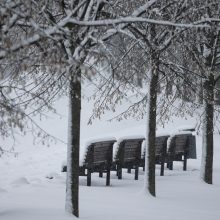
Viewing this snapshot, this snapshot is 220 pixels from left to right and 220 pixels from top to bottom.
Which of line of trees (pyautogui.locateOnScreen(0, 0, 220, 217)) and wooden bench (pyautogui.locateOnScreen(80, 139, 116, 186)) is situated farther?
wooden bench (pyautogui.locateOnScreen(80, 139, 116, 186))

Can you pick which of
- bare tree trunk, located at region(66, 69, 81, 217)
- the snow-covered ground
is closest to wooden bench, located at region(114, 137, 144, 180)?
the snow-covered ground

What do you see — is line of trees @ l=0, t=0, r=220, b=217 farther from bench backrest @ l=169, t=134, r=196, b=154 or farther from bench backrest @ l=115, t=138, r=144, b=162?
bench backrest @ l=169, t=134, r=196, b=154

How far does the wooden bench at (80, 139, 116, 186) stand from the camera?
1202cm

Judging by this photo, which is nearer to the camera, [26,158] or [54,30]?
[54,30]

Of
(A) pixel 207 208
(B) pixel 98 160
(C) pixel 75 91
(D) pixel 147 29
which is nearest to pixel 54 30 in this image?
(C) pixel 75 91

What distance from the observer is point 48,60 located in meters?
4.98

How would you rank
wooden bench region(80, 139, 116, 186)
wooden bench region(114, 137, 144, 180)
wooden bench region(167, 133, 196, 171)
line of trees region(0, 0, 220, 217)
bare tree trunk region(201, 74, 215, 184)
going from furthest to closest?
wooden bench region(167, 133, 196, 171)
wooden bench region(114, 137, 144, 180)
bare tree trunk region(201, 74, 215, 184)
wooden bench region(80, 139, 116, 186)
line of trees region(0, 0, 220, 217)

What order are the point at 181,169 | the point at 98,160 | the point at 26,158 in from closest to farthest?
the point at 98,160 → the point at 181,169 → the point at 26,158

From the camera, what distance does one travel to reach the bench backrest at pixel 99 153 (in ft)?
39.6

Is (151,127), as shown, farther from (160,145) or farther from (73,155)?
(160,145)

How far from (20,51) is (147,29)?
18.3 feet

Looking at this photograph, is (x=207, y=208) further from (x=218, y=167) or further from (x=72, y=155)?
(x=218, y=167)

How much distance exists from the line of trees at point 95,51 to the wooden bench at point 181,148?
2252 mm

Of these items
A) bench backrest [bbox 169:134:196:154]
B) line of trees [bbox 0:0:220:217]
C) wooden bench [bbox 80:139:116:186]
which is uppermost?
line of trees [bbox 0:0:220:217]
